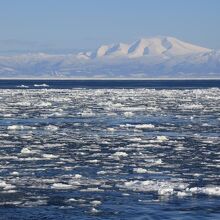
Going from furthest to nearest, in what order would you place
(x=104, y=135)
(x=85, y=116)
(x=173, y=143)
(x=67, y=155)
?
(x=85, y=116), (x=104, y=135), (x=173, y=143), (x=67, y=155)

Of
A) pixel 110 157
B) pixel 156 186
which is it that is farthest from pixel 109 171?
pixel 110 157

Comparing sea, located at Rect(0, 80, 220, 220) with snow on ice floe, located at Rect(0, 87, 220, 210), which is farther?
snow on ice floe, located at Rect(0, 87, 220, 210)

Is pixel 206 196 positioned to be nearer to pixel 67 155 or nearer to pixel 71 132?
pixel 67 155

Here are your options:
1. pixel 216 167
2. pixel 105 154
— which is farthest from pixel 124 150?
pixel 216 167

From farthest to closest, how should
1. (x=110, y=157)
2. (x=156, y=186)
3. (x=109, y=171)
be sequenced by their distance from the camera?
(x=110, y=157), (x=109, y=171), (x=156, y=186)

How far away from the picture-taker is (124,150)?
26.8 m

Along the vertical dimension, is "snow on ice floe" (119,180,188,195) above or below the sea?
above

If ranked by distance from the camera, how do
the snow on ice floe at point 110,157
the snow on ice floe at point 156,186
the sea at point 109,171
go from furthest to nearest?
the snow on ice floe at point 110,157 < the snow on ice floe at point 156,186 < the sea at point 109,171

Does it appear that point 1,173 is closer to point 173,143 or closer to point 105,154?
point 105,154

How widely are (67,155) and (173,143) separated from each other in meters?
5.87

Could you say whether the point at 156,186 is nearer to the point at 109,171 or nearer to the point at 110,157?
the point at 109,171

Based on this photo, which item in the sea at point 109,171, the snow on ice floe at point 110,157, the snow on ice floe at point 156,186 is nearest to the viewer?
the sea at point 109,171

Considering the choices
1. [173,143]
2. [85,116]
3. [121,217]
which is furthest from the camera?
[85,116]

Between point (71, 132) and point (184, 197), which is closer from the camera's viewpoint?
point (184, 197)
